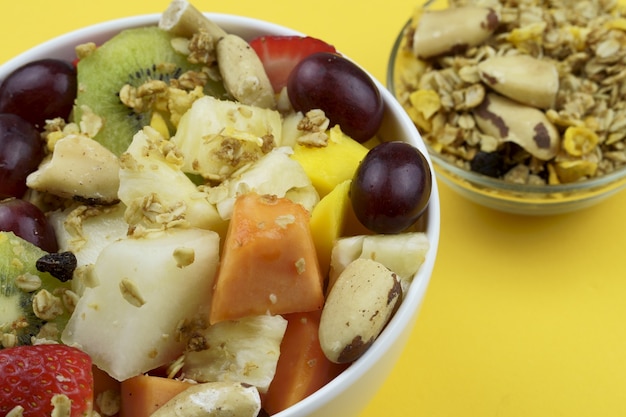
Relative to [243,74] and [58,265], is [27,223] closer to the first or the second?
[58,265]

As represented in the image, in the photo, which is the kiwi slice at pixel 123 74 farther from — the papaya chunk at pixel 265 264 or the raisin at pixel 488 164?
the raisin at pixel 488 164

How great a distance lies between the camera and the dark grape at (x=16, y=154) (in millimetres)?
946

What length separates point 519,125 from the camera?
4.67 feet

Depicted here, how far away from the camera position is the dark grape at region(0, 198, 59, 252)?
88 cm

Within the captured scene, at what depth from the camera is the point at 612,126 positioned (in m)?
1.46

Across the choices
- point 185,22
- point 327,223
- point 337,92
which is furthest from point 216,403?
point 185,22

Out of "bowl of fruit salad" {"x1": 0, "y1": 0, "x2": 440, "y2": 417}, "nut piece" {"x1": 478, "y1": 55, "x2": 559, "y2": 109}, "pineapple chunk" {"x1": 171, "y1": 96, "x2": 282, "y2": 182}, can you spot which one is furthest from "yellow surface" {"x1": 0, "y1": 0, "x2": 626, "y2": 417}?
"pineapple chunk" {"x1": 171, "y1": 96, "x2": 282, "y2": 182}

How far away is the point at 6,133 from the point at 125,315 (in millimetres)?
299

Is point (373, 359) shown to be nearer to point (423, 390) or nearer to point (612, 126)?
point (423, 390)

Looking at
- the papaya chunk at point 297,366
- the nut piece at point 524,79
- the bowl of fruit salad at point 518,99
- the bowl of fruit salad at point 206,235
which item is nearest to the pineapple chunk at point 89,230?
the bowl of fruit salad at point 206,235

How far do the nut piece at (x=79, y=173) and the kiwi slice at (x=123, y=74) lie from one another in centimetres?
8

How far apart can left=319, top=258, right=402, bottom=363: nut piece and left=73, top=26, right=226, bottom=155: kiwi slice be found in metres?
0.34

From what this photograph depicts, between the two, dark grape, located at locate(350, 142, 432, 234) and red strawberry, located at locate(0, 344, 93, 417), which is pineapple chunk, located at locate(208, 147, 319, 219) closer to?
dark grape, located at locate(350, 142, 432, 234)

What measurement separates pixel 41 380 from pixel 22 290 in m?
0.13
